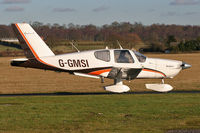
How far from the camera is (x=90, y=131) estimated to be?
10133 millimetres

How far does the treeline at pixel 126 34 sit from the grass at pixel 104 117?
34153 millimetres

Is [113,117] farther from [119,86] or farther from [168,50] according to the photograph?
[168,50]

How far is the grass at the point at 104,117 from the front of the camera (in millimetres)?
10555

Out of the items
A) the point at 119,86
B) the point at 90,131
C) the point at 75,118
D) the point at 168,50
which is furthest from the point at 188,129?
the point at 168,50

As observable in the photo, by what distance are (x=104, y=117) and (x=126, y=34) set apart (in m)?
55.6

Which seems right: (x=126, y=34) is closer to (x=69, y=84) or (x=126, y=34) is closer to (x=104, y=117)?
(x=69, y=84)

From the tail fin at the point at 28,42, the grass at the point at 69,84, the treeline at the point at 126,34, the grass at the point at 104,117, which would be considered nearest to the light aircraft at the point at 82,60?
the tail fin at the point at 28,42

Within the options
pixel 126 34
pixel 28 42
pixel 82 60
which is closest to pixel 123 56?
pixel 82 60

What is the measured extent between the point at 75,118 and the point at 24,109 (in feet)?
8.86

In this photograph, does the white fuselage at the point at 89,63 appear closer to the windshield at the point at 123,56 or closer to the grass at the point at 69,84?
the windshield at the point at 123,56

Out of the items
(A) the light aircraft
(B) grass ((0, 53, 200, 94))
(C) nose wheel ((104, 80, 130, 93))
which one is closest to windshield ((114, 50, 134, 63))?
(A) the light aircraft

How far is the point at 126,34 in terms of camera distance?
67.2 meters

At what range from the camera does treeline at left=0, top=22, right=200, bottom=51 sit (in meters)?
54.9

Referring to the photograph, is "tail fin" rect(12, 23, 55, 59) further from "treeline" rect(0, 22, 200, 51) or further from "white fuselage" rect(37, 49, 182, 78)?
"treeline" rect(0, 22, 200, 51)
